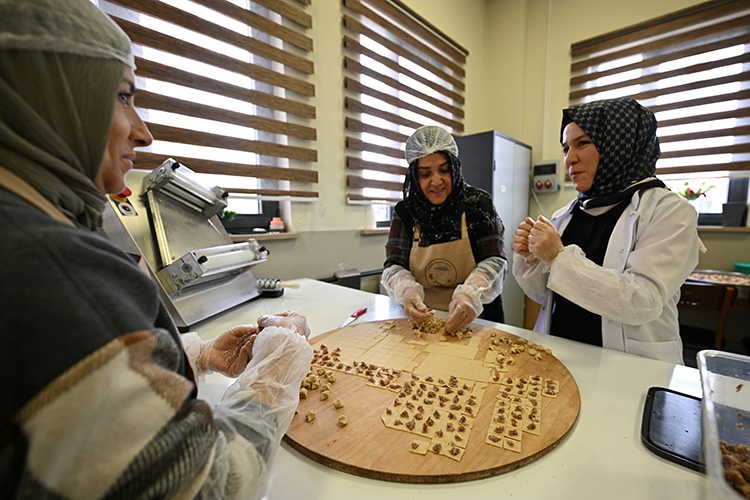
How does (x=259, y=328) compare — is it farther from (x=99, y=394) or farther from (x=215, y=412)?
(x=99, y=394)

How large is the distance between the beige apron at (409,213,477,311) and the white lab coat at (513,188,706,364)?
1.96 ft

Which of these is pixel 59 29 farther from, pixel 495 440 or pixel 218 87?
pixel 218 87

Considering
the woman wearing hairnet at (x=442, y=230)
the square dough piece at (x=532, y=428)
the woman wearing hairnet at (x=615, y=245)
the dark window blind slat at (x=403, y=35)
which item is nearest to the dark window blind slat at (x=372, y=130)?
the dark window blind slat at (x=403, y=35)

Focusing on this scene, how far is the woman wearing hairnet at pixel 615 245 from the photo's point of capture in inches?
45.7

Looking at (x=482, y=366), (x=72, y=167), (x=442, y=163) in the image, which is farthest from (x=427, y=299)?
(x=72, y=167)

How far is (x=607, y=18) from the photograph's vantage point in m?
3.46

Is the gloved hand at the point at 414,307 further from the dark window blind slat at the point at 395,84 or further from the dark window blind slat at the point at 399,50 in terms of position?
the dark window blind slat at the point at 399,50

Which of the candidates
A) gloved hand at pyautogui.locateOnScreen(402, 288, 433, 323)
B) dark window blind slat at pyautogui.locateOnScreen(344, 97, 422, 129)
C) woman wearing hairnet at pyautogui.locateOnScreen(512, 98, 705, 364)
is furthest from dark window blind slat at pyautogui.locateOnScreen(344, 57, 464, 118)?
gloved hand at pyautogui.locateOnScreen(402, 288, 433, 323)

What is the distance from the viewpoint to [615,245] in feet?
4.33

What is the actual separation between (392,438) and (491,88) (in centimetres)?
463

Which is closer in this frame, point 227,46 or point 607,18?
point 227,46

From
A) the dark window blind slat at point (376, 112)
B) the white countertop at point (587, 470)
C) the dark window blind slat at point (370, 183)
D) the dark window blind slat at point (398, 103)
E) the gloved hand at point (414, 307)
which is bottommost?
the white countertop at point (587, 470)

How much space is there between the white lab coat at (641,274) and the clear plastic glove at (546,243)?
0.03 meters

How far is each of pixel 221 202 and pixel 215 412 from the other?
1.26m
